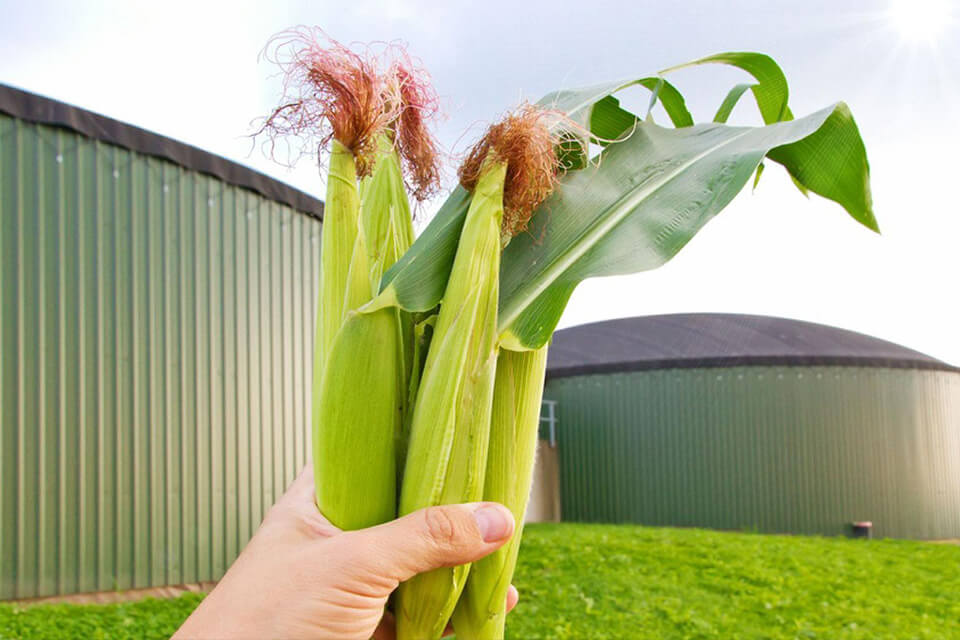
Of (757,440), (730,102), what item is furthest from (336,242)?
(757,440)

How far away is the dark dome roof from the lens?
13836mm

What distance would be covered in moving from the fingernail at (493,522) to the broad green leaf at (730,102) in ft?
3.28

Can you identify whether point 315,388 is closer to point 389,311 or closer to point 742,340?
point 389,311

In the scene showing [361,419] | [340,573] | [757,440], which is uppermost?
Result: [361,419]

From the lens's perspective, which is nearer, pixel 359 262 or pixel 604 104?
pixel 359 262

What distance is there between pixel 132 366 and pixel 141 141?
1630 millimetres

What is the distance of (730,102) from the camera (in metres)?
1.68

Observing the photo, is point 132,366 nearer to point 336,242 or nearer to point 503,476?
point 336,242

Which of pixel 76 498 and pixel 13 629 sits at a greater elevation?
pixel 76 498

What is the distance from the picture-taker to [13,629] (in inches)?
159

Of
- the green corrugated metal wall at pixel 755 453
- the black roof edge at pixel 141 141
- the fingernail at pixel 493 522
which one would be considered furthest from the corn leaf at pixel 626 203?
the green corrugated metal wall at pixel 755 453

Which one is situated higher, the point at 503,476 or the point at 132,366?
the point at 132,366

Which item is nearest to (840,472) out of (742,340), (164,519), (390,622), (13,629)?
(742,340)

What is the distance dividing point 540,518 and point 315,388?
1297cm
